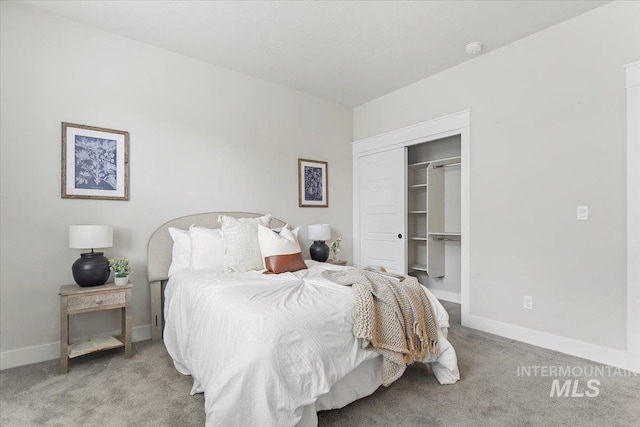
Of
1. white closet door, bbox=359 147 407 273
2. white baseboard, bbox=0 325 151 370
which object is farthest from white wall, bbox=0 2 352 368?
white closet door, bbox=359 147 407 273

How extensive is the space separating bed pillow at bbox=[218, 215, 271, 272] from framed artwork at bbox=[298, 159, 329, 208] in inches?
55.0

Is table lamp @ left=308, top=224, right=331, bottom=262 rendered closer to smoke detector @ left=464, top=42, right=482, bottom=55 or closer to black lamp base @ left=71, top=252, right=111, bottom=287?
black lamp base @ left=71, top=252, right=111, bottom=287

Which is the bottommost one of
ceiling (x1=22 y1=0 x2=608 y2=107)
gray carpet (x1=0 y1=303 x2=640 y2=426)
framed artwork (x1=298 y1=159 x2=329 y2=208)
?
gray carpet (x1=0 y1=303 x2=640 y2=426)

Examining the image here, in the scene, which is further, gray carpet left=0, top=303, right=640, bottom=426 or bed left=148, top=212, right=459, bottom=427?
gray carpet left=0, top=303, right=640, bottom=426

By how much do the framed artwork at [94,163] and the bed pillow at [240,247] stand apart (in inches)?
41.5

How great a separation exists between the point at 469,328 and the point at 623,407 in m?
1.51

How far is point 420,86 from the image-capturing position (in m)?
4.02

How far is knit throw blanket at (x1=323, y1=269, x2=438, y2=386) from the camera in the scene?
193 centimetres

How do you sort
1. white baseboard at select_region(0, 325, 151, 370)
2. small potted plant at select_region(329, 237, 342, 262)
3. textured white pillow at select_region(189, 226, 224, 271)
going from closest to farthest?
white baseboard at select_region(0, 325, 151, 370)
textured white pillow at select_region(189, 226, 224, 271)
small potted plant at select_region(329, 237, 342, 262)

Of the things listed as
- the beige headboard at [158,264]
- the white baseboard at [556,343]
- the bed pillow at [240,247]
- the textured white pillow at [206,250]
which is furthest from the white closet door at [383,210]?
the beige headboard at [158,264]

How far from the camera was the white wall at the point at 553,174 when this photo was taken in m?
2.58

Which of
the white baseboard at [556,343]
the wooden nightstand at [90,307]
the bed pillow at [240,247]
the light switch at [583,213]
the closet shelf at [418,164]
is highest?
the closet shelf at [418,164]

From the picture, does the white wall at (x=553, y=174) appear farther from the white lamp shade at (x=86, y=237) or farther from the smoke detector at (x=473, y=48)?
the white lamp shade at (x=86, y=237)

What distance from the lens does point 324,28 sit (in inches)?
115
